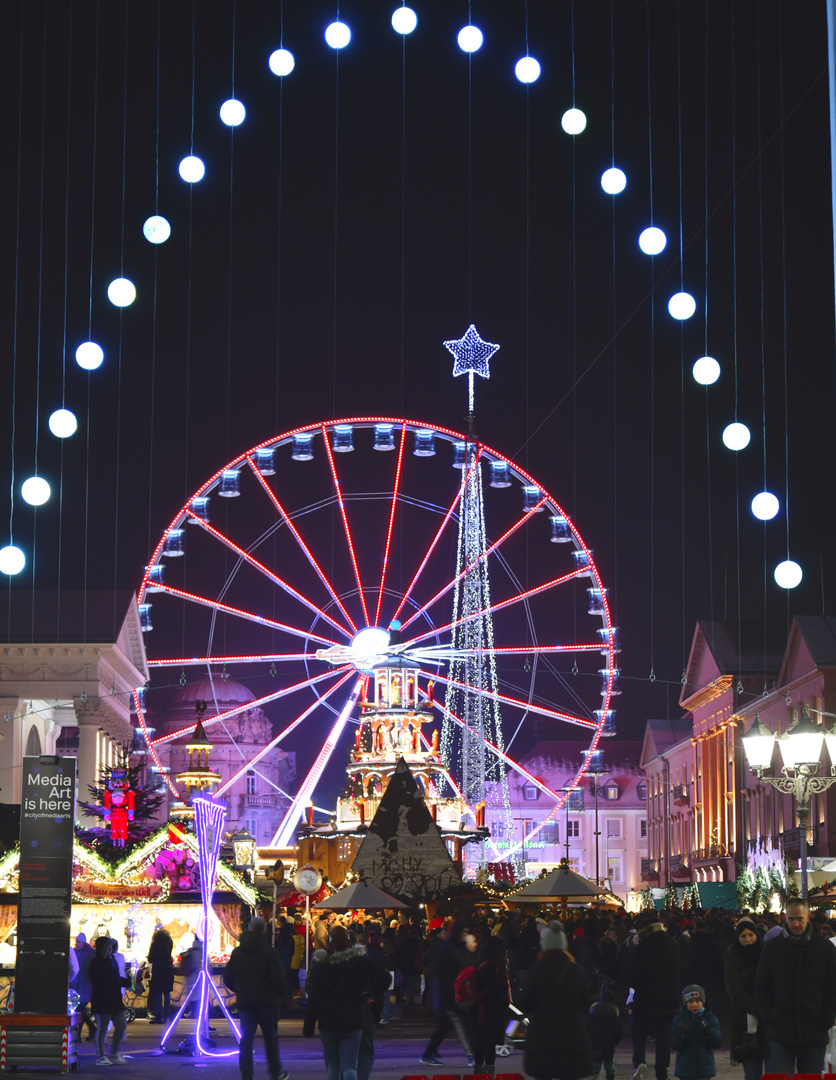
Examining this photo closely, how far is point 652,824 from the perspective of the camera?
11394 centimetres

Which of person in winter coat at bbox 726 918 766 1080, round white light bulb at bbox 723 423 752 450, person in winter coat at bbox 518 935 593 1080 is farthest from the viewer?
round white light bulb at bbox 723 423 752 450

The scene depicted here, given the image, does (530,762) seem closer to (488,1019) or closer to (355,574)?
(355,574)

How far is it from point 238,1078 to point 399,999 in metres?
12.1

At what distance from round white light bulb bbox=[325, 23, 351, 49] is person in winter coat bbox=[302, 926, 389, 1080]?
14.2m

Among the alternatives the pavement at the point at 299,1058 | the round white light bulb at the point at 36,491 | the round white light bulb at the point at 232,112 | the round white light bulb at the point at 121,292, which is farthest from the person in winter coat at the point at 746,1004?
the round white light bulb at the point at 36,491

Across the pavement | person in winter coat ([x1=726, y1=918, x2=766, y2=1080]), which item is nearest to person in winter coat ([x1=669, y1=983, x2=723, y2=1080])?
person in winter coat ([x1=726, y1=918, x2=766, y2=1080])

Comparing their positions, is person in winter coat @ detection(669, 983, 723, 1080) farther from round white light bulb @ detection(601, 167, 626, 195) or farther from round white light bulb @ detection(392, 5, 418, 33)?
round white light bulb @ detection(392, 5, 418, 33)

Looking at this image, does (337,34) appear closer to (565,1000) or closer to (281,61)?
(281,61)

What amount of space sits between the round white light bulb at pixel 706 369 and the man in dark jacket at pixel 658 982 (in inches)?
467

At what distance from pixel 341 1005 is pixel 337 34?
1482 cm

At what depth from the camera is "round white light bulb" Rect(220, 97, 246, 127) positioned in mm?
25125

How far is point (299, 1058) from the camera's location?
1995 centimetres

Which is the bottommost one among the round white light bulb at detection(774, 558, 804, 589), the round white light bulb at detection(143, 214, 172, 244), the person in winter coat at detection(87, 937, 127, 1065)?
the person in winter coat at detection(87, 937, 127, 1065)

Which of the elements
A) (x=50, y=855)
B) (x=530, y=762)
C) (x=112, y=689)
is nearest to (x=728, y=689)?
(x=112, y=689)
